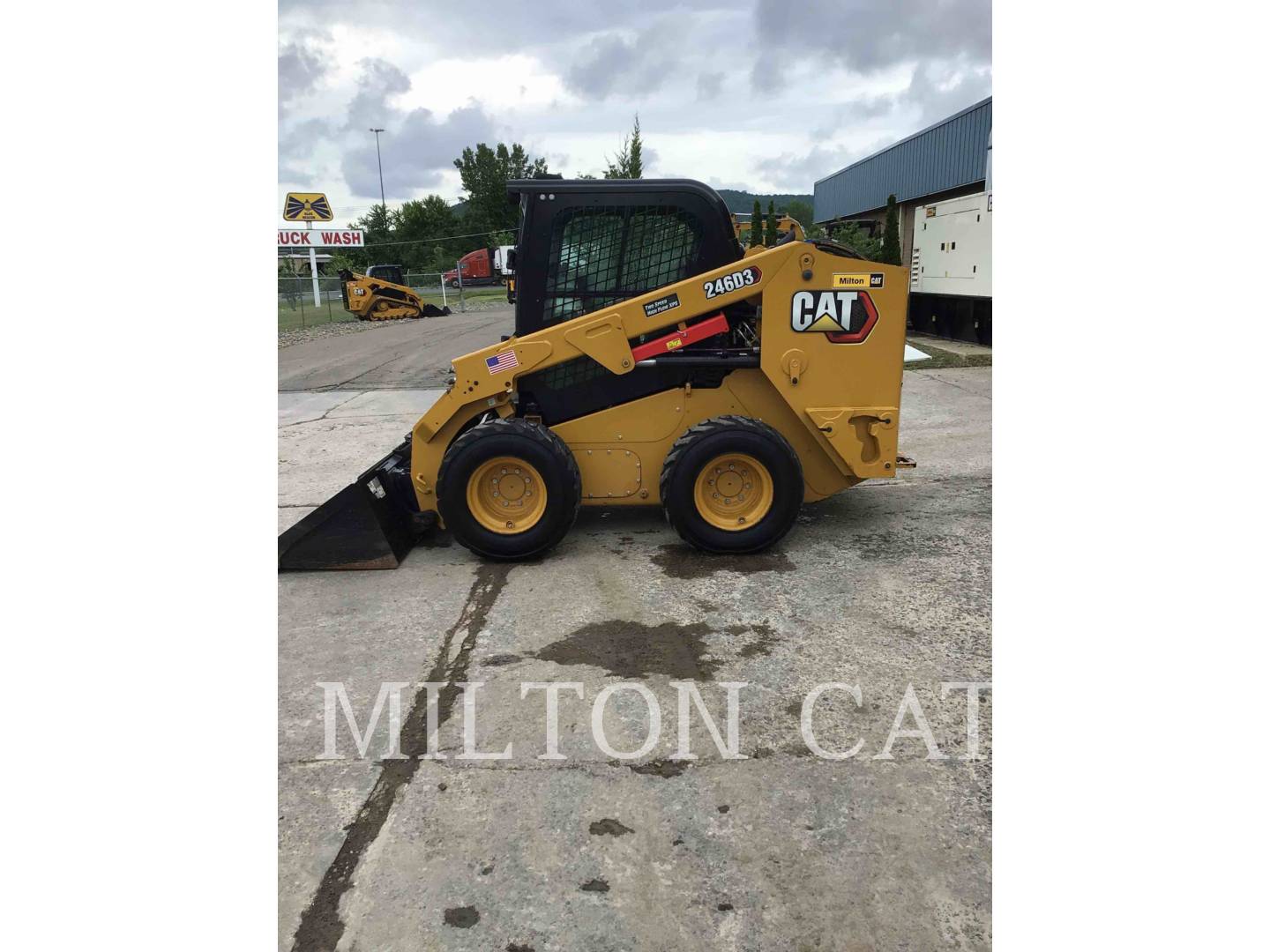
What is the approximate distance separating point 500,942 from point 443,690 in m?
1.51

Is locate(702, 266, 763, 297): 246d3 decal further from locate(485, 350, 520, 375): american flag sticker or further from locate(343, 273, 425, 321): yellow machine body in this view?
locate(343, 273, 425, 321): yellow machine body

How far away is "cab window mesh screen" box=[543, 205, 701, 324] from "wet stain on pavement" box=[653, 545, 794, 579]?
1.72 m

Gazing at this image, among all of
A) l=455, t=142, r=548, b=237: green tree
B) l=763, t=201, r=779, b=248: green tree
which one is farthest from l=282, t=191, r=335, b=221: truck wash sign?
l=763, t=201, r=779, b=248: green tree

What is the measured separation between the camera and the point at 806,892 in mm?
2543

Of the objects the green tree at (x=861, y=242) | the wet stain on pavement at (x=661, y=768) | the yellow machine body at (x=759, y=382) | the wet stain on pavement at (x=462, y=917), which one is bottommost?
the wet stain on pavement at (x=462, y=917)

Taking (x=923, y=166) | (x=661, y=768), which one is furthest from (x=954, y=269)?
(x=661, y=768)

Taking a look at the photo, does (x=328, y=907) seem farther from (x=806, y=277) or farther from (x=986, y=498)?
(x=986, y=498)

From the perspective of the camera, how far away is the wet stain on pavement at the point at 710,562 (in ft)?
17.0

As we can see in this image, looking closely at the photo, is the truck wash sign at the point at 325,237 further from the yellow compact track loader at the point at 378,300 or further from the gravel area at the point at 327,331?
the gravel area at the point at 327,331

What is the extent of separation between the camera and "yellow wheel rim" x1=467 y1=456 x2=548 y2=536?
211 inches

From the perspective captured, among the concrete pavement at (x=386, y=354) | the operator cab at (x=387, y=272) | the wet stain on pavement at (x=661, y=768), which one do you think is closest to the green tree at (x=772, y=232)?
the wet stain on pavement at (x=661, y=768)

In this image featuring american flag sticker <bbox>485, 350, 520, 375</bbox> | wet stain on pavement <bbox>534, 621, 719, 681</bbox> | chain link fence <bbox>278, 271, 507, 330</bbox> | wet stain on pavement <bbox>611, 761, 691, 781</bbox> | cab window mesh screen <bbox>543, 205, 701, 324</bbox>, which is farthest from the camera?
chain link fence <bbox>278, 271, 507, 330</bbox>

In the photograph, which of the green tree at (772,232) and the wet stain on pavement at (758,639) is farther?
the green tree at (772,232)

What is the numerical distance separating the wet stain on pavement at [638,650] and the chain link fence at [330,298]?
24158 mm
